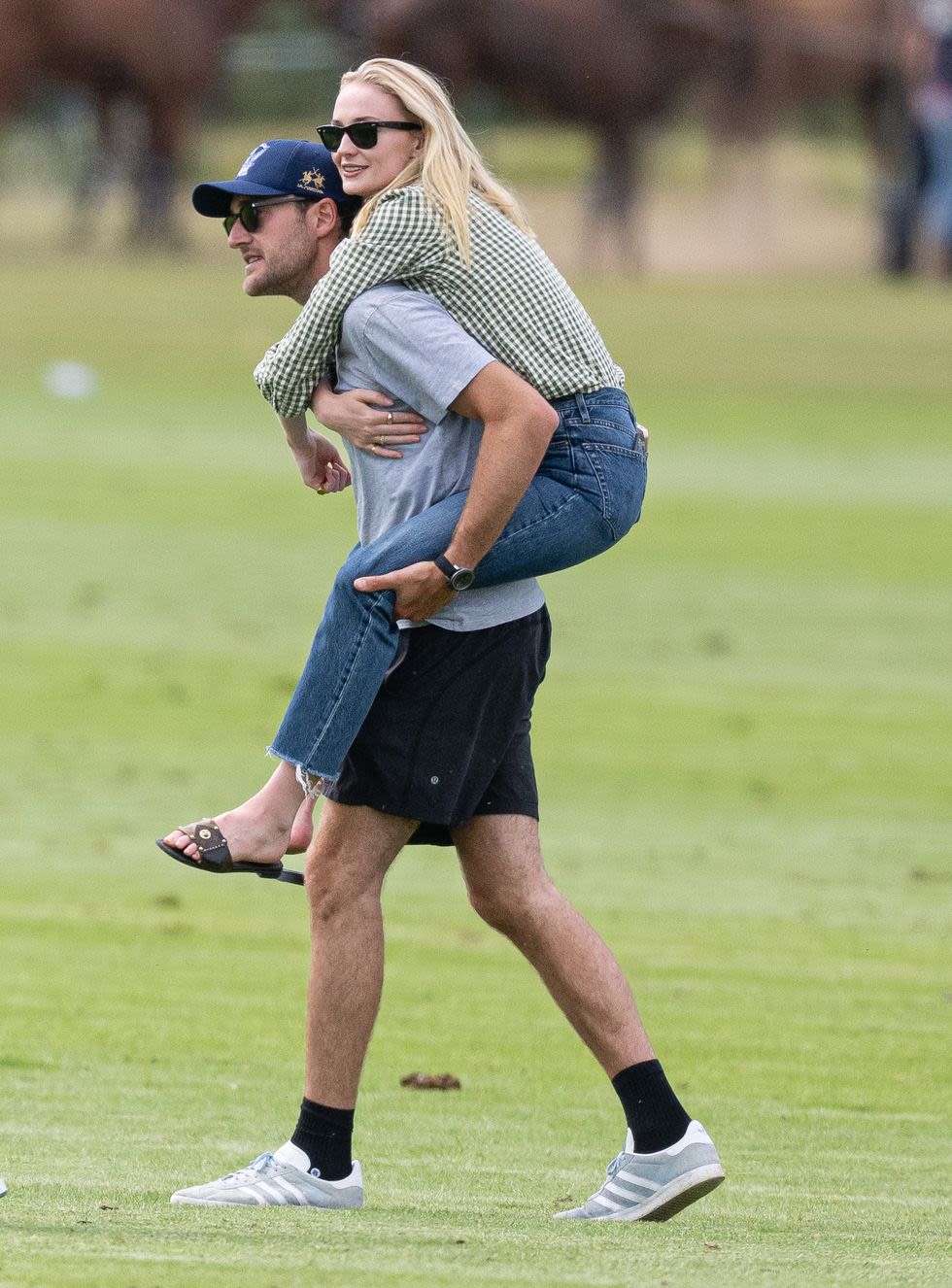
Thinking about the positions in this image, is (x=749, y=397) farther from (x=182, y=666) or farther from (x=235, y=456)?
(x=182, y=666)

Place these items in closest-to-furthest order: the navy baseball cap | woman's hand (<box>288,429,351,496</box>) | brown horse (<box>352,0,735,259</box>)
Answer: the navy baseball cap
woman's hand (<box>288,429,351,496</box>)
brown horse (<box>352,0,735,259</box>)

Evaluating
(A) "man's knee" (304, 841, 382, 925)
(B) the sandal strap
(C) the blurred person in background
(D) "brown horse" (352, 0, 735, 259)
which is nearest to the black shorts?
(A) "man's knee" (304, 841, 382, 925)

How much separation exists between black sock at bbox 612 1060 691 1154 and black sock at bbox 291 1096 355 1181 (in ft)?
1.92

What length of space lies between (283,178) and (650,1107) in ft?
6.89

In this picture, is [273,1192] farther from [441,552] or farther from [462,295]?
[462,295]

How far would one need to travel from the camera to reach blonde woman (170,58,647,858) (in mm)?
4992

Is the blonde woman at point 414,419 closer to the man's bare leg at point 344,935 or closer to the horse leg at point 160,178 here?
the man's bare leg at point 344,935

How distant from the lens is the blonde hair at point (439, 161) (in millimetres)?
5016

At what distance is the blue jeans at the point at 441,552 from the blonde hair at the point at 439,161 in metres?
0.44

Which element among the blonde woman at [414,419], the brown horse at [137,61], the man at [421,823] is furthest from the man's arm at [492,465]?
the brown horse at [137,61]

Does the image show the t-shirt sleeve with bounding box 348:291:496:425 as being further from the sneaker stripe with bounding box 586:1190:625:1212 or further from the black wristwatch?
the sneaker stripe with bounding box 586:1190:625:1212

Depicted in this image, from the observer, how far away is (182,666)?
1579 cm

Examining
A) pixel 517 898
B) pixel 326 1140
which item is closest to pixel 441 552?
pixel 517 898

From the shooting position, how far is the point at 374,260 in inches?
195
